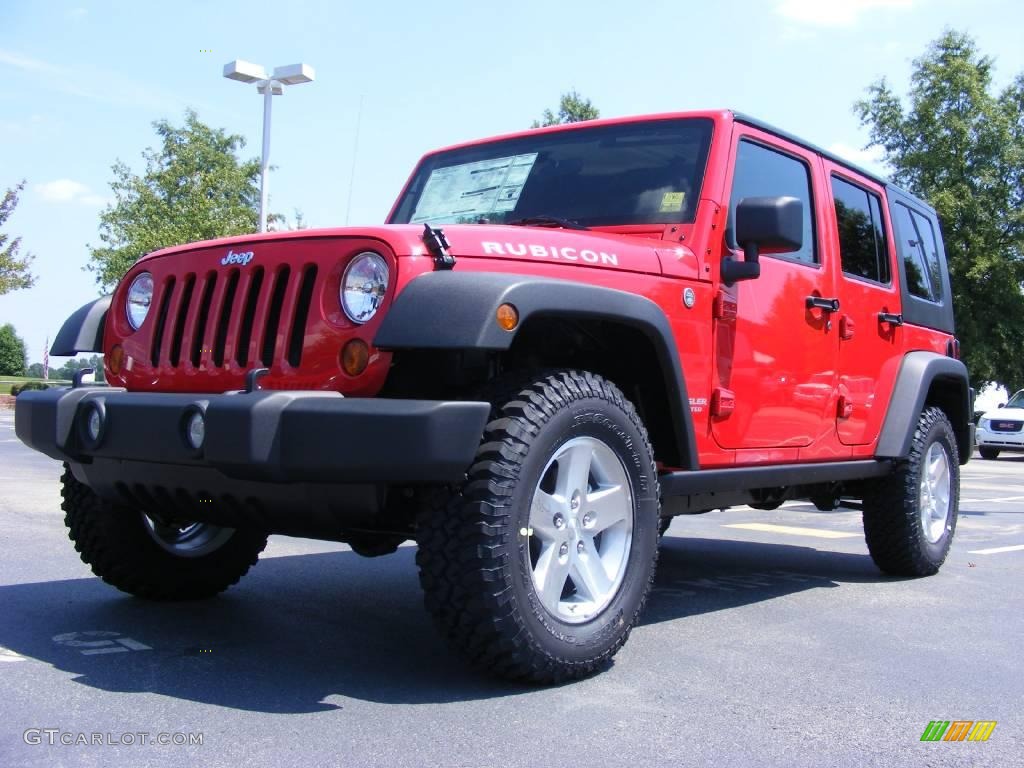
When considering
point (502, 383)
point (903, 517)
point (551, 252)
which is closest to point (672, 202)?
point (551, 252)

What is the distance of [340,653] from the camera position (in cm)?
381

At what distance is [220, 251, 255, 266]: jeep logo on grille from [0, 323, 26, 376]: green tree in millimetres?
115066

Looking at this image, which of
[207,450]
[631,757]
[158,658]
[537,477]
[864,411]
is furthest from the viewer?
[864,411]

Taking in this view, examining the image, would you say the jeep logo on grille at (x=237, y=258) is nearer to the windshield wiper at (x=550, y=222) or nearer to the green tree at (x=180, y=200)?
the windshield wiper at (x=550, y=222)

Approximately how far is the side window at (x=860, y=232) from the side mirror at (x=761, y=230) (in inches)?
48.7

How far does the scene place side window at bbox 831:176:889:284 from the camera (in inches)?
215

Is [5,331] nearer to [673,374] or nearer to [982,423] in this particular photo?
[982,423]

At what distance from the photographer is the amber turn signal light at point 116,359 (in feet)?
13.0

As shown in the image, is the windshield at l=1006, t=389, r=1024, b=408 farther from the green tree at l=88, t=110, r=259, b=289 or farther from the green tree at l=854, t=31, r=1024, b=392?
the green tree at l=88, t=110, r=259, b=289

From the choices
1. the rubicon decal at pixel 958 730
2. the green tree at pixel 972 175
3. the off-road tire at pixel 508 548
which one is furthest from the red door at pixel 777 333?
the green tree at pixel 972 175

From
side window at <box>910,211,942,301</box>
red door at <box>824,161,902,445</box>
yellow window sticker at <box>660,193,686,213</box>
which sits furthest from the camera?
side window at <box>910,211,942,301</box>

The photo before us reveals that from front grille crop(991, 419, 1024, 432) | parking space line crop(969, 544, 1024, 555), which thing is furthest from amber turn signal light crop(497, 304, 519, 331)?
front grille crop(991, 419, 1024, 432)

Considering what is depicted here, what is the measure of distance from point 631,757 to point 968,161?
128 ft

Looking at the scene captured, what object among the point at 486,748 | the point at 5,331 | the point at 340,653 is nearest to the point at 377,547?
the point at 340,653
